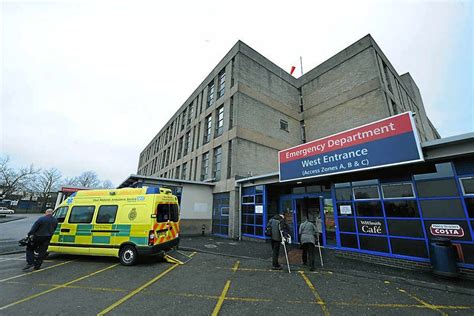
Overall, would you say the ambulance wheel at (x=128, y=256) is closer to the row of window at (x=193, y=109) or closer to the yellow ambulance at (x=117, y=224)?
the yellow ambulance at (x=117, y=224)

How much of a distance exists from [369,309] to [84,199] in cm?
1011

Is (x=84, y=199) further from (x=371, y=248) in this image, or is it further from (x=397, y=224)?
(x=397, y=224)

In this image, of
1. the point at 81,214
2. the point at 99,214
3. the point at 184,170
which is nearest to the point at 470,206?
the point at 99,214

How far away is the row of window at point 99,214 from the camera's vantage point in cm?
763

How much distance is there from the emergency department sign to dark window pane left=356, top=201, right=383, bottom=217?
1.63 m

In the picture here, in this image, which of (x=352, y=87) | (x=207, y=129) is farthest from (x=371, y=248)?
(x=207, y=129)

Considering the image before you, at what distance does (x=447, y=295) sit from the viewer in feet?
15.6

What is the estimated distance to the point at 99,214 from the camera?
7.80 meters

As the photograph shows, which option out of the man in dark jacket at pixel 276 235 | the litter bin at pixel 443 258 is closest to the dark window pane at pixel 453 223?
the litter bin at pixel 443 258

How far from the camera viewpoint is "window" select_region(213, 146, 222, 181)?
55.4ft

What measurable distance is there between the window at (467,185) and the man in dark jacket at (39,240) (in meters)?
13.4

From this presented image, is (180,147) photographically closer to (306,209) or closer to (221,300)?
(306,209)

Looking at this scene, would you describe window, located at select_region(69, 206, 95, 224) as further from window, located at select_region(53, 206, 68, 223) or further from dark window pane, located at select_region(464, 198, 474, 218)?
dark window pane, located at select_region(464, 198, 474, 218)

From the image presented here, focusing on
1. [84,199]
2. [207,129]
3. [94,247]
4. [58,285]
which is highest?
[207,129]
